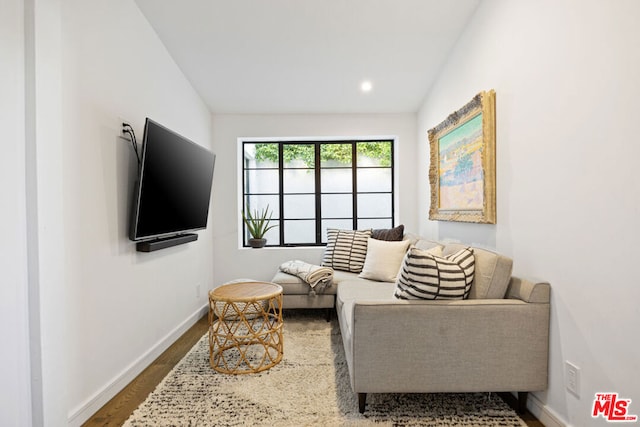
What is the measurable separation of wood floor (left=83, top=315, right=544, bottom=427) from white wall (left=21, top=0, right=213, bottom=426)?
5 cm

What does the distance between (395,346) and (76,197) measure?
181 cm

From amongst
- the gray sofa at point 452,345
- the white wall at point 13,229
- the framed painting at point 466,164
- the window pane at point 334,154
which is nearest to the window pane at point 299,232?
the window pane at point 334,154

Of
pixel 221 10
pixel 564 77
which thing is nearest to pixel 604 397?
pixel 564 77

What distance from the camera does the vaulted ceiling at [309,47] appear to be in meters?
2.40

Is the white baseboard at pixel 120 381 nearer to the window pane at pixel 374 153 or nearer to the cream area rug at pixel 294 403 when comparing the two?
the cream area rug at pixel 294 403

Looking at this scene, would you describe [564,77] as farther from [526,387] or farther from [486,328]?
[526,387]

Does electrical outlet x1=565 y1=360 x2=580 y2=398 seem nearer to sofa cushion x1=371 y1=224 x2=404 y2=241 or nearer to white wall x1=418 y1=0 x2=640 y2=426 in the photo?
white wall x1=418 y1=0 x2=640 y2=426

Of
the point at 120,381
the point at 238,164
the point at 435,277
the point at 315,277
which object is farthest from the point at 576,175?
the point at 238,164

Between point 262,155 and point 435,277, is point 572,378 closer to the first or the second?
point 435,277

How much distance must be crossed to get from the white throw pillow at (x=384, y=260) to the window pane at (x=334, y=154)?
4.73ft

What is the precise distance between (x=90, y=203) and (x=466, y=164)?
2.47 m

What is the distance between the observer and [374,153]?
427cm

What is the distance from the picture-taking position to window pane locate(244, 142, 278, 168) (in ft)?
14.0

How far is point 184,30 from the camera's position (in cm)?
260
